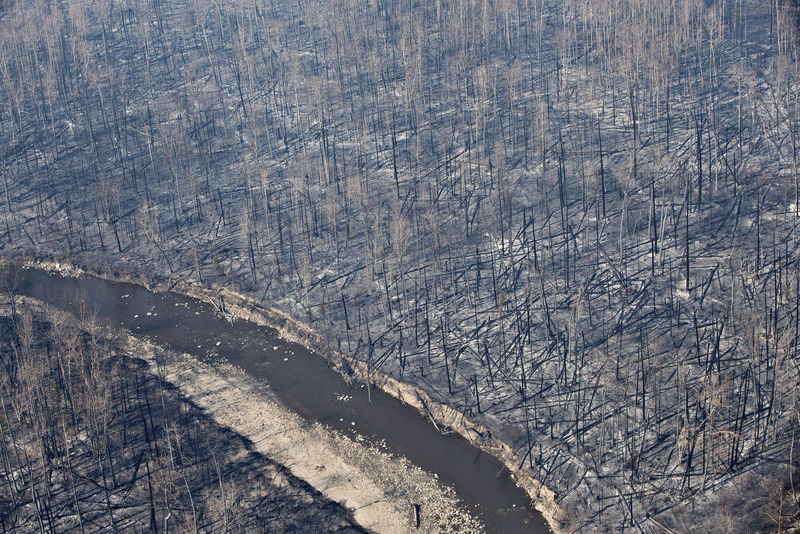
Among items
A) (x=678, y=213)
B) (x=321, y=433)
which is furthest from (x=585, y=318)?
(x=321, y=433)

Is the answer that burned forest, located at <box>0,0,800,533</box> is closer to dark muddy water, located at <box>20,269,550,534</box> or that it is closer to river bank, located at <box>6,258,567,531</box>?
river bank, located at <box>6,258,567,531</box>

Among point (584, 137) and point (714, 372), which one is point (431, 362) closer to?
point (714, 372)

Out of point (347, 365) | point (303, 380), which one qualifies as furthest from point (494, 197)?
point (303, 380)

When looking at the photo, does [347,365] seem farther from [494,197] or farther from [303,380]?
[494,197]

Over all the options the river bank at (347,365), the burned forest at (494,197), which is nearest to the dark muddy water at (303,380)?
the river bank at (347,365)

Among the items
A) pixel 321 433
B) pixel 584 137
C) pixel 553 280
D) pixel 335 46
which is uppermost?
pixel 335 46

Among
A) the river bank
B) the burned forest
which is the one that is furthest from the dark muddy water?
the burned forest
